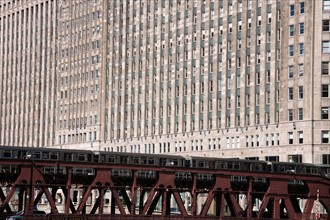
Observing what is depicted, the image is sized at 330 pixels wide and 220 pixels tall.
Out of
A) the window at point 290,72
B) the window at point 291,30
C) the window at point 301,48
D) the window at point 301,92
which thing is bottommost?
the window at point 301,92

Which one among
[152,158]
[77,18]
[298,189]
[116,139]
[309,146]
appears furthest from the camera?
[77,18]

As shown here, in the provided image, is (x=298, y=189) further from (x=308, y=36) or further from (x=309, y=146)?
(x=308, y=36)

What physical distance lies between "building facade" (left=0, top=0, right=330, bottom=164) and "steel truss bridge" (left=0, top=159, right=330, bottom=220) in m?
20.8

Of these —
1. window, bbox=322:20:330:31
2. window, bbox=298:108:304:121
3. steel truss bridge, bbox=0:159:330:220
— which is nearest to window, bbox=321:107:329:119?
window, bbox=298:108:304:121

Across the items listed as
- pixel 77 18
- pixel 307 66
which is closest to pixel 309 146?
pixel 307 66

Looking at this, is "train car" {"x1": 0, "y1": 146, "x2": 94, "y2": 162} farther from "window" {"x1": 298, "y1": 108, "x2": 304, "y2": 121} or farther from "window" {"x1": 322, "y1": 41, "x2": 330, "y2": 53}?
"window" {"x1": 322, "y1": 41, "x2": 330, "y2": 53}

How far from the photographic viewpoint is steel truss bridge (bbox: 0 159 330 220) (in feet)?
297

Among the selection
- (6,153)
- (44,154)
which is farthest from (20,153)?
(44,154)

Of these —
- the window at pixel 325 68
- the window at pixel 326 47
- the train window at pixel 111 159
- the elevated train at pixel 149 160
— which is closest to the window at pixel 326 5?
the window at pixel 326 47

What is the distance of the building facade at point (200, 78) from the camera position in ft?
433

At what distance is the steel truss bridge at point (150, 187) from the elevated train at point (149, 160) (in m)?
1.31

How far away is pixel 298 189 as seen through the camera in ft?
364

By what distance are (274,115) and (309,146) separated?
10404mm

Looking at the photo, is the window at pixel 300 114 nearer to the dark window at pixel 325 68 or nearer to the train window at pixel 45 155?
the dark window at pixel 325 68
